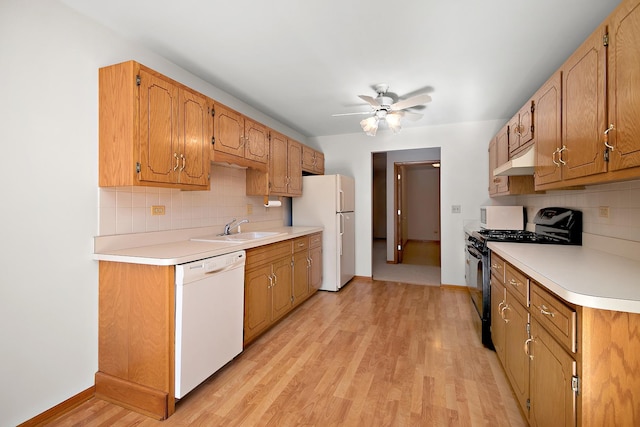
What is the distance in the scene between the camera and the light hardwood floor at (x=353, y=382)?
169 centimetres

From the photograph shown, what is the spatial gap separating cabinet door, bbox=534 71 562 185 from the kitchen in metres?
0.39

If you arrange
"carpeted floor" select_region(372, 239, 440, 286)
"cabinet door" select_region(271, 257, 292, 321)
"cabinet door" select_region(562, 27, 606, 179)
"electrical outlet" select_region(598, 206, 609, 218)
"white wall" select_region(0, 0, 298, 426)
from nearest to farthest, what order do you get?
1. "cabinet door" select_region(562, 27, 606, 179)
2. "white wall" select_region(0, 0, 298, 426)
3. "electrical outlet" select_region(598, 206, 609, 218)
4. "cabinet door" select_region(271, 257, 292, 321)
5. "carpeted floor" select_region(372, 239, 440, 286)

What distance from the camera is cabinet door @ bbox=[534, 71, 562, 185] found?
183cm

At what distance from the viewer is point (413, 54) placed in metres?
2.28

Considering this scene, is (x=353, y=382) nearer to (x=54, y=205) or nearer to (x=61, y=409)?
(x=61, y=409)

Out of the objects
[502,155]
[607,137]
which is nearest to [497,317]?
[607,137]

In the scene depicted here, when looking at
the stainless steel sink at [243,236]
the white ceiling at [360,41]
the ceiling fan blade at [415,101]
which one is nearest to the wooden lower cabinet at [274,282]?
the stainless steel sink at [243,236]

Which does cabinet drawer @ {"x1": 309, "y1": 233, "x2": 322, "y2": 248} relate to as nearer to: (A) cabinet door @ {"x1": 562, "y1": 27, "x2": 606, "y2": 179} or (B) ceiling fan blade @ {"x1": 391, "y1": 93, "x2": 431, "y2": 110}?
(B) ceiling fan blade @ {"x1": 391, "y1": 93, "x2": 431, "y2": 110}

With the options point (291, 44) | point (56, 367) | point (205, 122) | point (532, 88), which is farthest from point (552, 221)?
point (56, 367)

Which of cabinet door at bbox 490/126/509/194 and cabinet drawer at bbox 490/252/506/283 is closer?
cabinet drawer at bbox 490/252/506/283

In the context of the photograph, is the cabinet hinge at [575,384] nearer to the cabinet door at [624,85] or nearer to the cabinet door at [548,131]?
the cabinet door at [624,85]

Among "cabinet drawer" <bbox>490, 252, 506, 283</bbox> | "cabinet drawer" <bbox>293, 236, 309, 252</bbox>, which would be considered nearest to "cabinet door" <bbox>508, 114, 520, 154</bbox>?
"cabinet drawer" <bbox>490, 252, 506, 283</bbox>

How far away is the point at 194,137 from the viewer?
224cm

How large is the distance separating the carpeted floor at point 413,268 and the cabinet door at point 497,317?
7.06 ft
